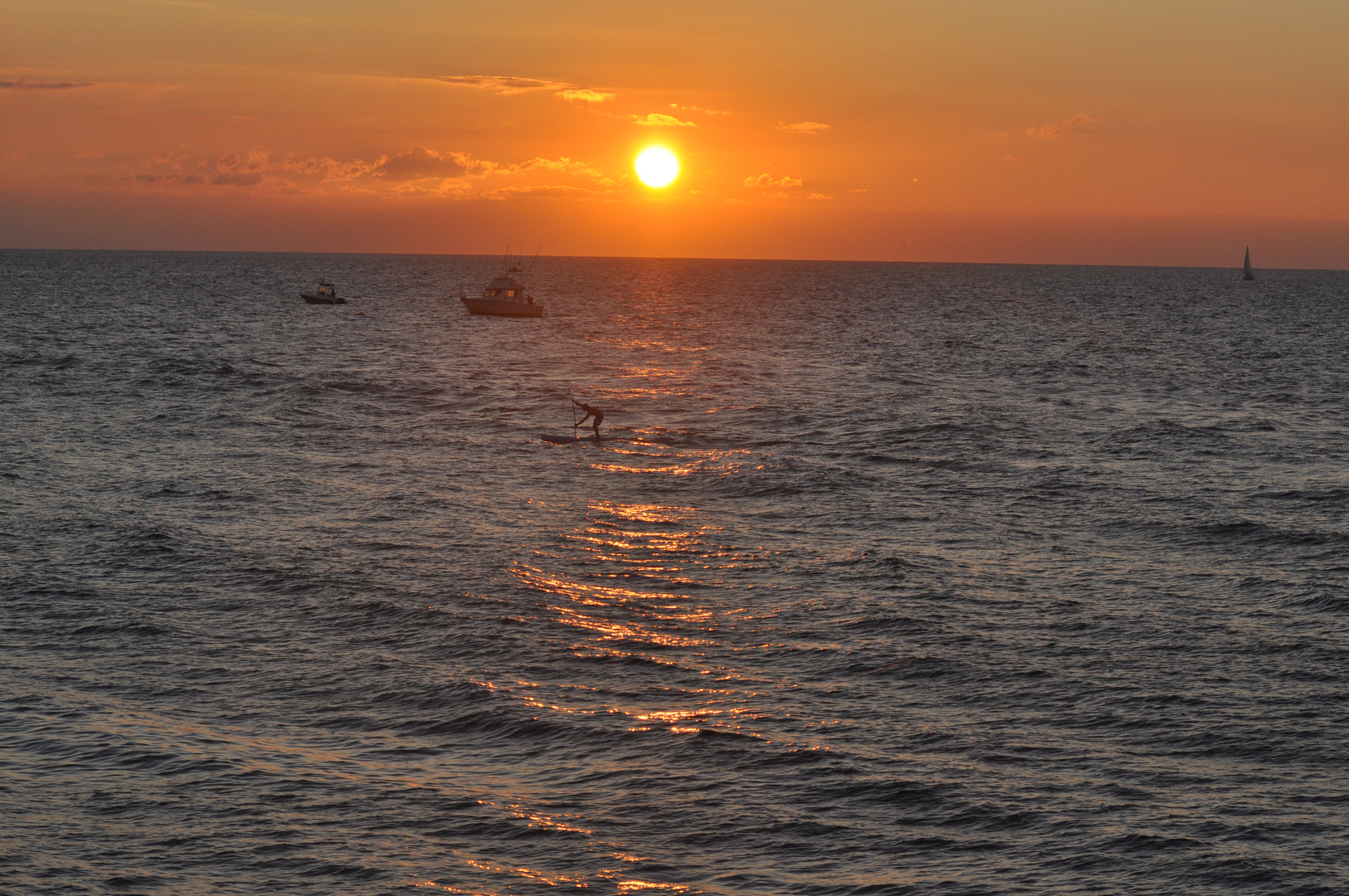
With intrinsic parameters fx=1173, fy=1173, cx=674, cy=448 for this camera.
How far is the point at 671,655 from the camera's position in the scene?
20344mm

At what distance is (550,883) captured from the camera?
1282cm

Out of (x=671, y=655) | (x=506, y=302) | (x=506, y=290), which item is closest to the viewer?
(x=671, y=655)

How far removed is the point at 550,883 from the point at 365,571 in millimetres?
Answer: 13949

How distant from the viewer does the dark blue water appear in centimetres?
1365

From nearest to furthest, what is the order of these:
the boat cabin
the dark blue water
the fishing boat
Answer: the dark blue water < the boat cabin < the fishing boat

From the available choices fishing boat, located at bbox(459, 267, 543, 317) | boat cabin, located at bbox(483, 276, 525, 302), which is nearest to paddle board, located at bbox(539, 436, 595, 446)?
fishing boat, located at bbox(459, 267, 543, 317)

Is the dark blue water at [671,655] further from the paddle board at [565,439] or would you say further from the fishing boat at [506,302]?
the fishing boat at [506,302]

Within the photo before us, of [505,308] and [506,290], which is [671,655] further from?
[506,290]

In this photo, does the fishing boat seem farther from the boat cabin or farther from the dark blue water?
the dark blue water

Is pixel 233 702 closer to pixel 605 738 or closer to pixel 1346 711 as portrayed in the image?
pixel 605 738

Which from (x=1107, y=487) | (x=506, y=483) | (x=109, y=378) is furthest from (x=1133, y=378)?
(x=109, y=378)

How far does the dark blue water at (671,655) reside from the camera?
13.6m

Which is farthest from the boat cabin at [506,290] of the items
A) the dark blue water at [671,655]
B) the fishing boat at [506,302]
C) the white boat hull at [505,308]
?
the dark blue water at [671,655]

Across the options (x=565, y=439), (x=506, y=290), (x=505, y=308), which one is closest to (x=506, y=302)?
(x=505, y=308)
